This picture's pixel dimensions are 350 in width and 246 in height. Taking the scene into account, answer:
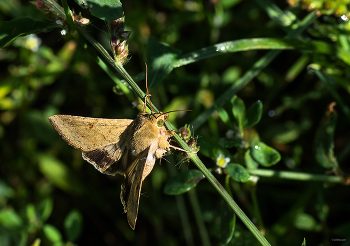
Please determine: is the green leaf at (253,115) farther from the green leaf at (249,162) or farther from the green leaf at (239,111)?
the green leaf at (249,162)

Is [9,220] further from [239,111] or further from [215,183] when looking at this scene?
[239,111]

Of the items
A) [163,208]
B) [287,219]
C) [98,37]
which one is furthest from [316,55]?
[98,37]

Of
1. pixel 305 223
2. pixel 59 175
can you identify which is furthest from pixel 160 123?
pixel 59 175

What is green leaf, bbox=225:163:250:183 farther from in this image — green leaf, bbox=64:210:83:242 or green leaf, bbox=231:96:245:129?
green leaf, bbox=64:210:83:242

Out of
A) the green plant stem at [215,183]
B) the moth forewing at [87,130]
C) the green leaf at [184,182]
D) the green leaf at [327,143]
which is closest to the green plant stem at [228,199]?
the green plant stem at [215,183]

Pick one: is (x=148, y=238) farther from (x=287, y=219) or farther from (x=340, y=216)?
(x=340, y=216)
